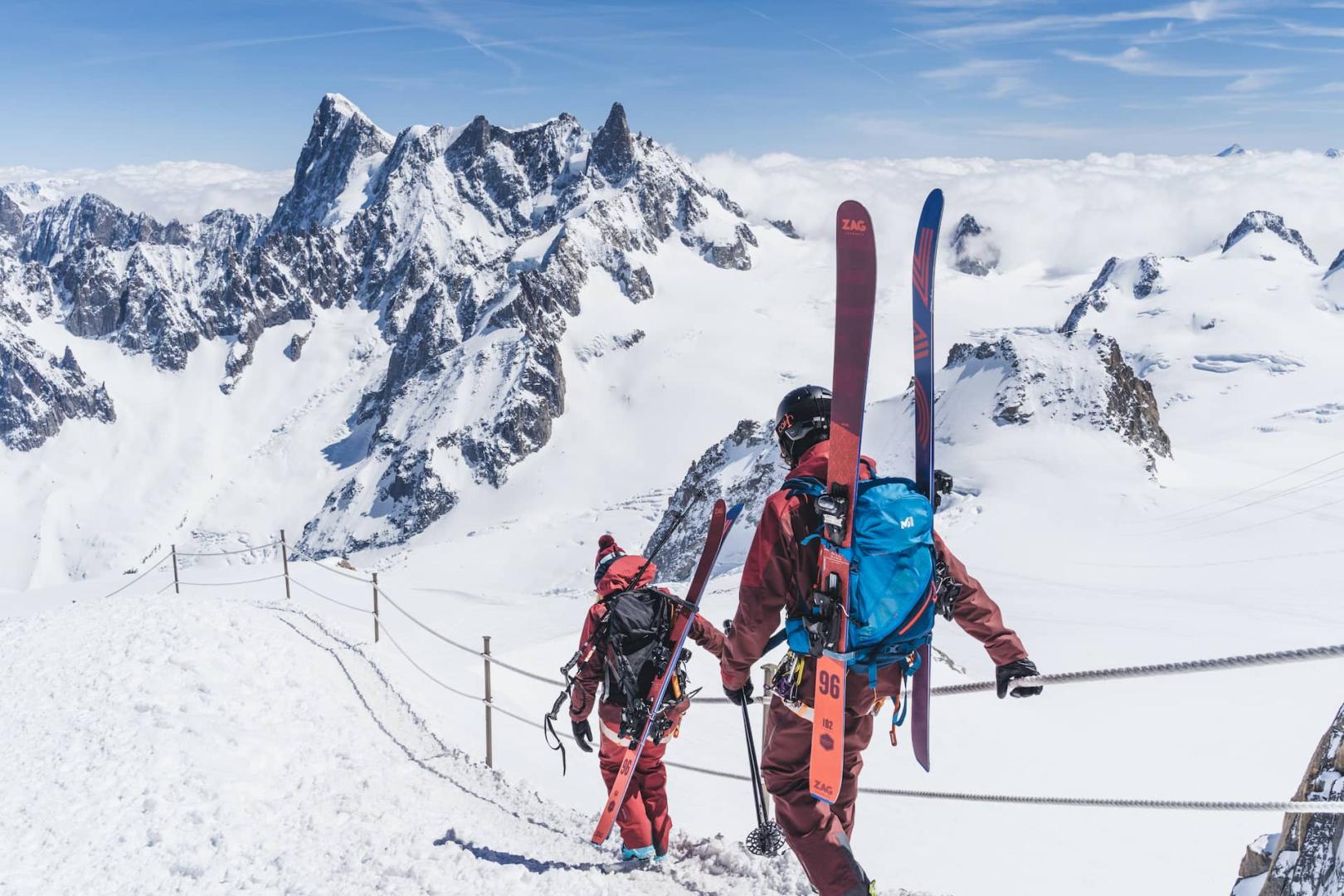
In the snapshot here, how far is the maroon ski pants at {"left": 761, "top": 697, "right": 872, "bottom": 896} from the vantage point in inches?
162

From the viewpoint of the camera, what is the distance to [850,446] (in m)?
3.97

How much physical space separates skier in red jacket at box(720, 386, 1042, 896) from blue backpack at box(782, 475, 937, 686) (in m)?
0.15

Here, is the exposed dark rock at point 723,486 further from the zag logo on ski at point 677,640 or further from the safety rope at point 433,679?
the zag logo on ski at point 677,640

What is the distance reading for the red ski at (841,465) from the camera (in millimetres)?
3914

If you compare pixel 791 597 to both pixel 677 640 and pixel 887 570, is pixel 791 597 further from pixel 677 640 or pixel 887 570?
pixel 677 640

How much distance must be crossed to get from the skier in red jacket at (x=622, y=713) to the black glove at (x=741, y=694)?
96 cm

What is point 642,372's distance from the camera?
636 feet

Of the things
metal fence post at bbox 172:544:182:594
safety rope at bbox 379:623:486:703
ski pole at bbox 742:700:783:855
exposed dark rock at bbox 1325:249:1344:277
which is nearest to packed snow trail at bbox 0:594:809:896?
ski pole at bbox 742:700:783:855

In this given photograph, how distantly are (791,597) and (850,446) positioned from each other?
80cm

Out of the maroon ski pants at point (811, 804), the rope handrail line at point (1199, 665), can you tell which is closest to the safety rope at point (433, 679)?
the maroon ski pants at point (811, 804)

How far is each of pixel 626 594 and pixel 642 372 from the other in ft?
620

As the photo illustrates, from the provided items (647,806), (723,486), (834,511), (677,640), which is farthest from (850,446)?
(723,486)

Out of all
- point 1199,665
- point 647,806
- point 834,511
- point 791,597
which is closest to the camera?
point 1199,665

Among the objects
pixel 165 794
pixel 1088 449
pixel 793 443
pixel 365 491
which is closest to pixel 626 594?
pixel 793 443
